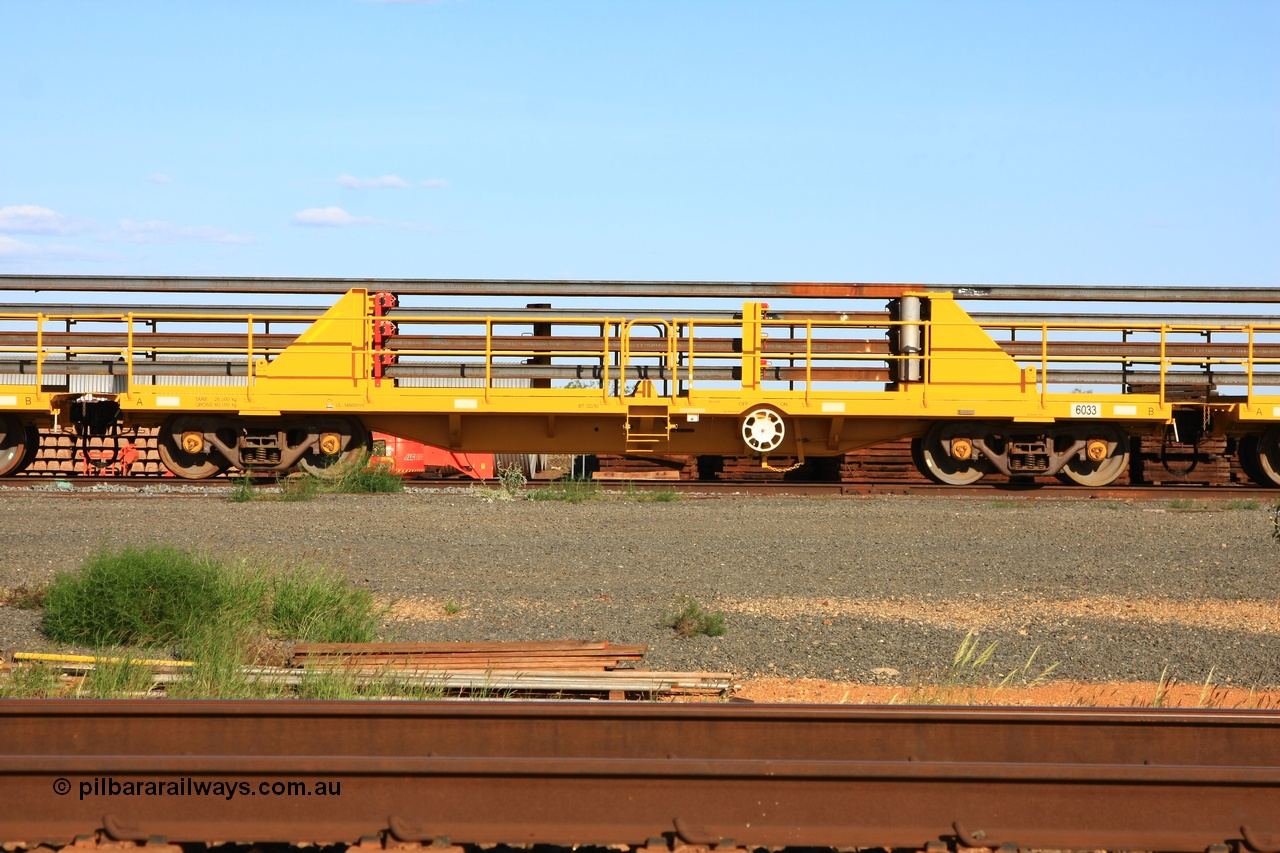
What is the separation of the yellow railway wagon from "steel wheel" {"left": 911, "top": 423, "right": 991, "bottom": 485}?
1.1 inches

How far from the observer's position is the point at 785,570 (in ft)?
27.6

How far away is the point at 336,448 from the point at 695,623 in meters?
8.96

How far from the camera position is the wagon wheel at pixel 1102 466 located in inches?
576

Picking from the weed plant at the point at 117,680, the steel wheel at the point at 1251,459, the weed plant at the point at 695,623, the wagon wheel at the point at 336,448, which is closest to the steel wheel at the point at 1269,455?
the steel wheel at the point at 1251,459

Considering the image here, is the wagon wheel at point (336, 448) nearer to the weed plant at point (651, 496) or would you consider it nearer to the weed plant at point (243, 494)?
the weed plant at point (243, 494)

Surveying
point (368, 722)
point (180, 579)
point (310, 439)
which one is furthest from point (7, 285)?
point (368, 722)

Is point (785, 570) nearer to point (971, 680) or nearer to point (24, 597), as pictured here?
point (971, 680)

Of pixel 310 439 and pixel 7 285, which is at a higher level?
pixel 7 285

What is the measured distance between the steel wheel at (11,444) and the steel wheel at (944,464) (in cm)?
1222

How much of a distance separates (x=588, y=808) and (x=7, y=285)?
51.8ft

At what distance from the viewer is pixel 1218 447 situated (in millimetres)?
18156

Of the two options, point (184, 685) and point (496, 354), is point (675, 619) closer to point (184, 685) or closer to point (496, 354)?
point (184, 685)

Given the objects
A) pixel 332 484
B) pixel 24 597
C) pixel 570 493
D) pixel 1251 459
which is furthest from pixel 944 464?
pixel 24 597

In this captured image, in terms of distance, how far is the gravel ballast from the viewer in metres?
6.41
